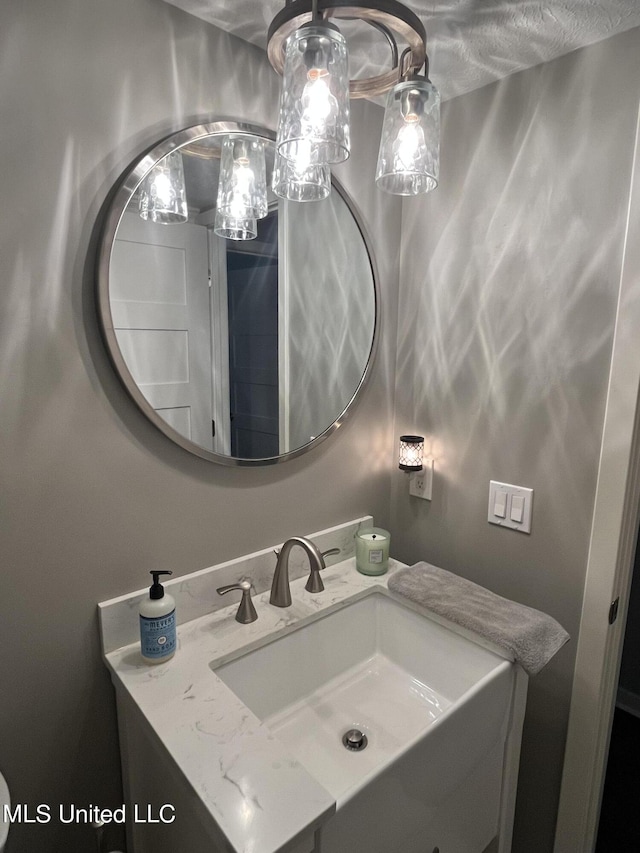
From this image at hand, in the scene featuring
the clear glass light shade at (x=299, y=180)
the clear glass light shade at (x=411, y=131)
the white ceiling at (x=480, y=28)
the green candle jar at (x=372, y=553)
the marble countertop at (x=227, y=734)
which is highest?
the white ceiling at (x=480, y=28)

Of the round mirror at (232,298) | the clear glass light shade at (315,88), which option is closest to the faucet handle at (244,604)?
the round mirror at (232,298)

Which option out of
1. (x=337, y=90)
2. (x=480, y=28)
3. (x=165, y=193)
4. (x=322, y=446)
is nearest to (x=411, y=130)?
(x=337, y=90)

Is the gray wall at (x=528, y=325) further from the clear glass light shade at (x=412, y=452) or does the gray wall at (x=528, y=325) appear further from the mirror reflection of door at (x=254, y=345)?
the mirror reflection of door at (x=254, y=345)

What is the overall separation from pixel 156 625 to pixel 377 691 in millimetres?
577

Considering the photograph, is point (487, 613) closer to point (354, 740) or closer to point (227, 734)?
point (354, 740)

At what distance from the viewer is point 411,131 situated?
87 centimetres

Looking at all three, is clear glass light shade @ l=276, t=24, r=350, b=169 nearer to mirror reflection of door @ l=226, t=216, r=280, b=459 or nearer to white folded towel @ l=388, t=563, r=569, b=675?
mirror reflection of door @ l=226, t=216, r=280, b=459

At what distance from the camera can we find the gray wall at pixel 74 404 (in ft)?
2.83

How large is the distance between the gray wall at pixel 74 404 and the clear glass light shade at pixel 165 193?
5 cm

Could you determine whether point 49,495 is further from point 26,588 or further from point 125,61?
point 125,61

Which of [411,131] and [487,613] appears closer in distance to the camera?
[411,131]

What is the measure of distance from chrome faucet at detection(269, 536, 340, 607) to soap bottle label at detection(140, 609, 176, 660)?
0.88ft

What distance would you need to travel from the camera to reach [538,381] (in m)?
1.21

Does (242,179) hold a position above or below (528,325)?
above
